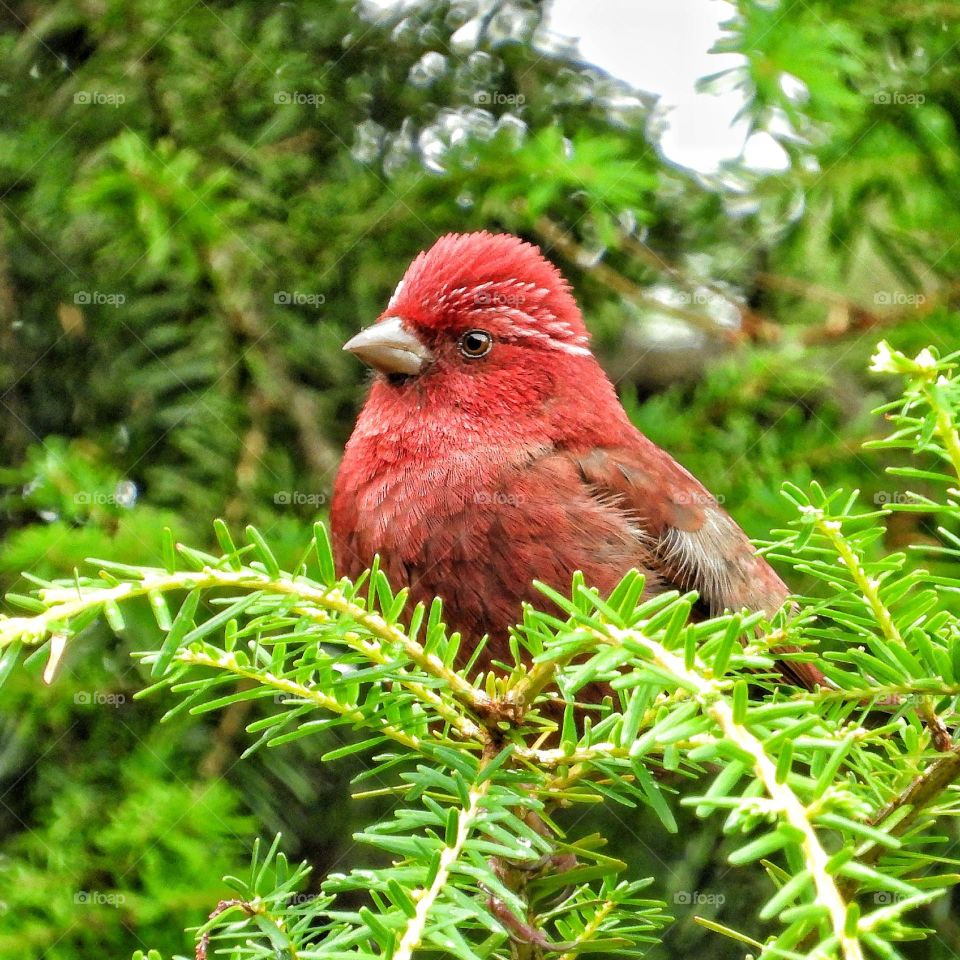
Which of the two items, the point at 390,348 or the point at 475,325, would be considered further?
the point at 475,325

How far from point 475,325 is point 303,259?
2.00 ft

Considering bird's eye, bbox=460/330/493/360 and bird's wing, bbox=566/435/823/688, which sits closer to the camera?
bird's wing, bbox=566/435/823/688

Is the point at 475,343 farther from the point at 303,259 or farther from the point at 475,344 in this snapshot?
the point at 303,259

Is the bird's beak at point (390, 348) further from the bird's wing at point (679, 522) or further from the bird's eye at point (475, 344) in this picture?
the bird's wing at point (679, 522)

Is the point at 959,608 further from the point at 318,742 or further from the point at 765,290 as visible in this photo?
the point at 318,742

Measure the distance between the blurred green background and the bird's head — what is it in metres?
0.21

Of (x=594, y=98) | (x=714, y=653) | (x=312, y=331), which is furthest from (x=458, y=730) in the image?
(x=594, y=98)

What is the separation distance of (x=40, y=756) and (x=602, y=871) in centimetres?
213

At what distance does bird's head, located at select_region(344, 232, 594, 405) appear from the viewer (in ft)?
11.5

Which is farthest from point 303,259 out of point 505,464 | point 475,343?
point 505,464

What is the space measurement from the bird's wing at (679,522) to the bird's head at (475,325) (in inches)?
13.2

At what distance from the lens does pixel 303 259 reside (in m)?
3.78

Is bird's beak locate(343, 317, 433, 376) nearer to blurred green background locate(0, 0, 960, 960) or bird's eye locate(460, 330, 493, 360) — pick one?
bird's eye locate(460, 330, 493, 360)

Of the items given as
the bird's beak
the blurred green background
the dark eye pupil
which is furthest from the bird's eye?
the blurred green background
